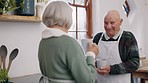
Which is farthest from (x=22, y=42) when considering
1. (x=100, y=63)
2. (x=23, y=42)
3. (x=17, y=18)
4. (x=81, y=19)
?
(x=81, y=19)

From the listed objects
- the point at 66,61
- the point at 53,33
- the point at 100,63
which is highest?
the point at 53,33

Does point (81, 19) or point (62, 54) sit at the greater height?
point (81, 19)

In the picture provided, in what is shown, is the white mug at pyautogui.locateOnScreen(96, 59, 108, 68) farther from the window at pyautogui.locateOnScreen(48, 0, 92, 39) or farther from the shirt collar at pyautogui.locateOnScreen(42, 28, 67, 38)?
the window at pyautogui.locateOnScreen(48, 0, 92, 39)

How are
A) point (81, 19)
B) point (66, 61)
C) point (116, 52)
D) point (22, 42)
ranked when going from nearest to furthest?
point (66, 61) → point (116, 52) → point (22, 42) → point (81, 19)

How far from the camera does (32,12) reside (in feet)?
6.01

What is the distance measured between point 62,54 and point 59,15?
0.62 feet

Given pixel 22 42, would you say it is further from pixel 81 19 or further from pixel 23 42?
pixel 81 19

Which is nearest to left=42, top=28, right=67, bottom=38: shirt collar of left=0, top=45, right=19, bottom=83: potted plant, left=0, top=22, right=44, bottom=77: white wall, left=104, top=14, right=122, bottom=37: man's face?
left=0, top=45, right=19, bottom=83: potted plant

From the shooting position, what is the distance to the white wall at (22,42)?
5.82 ft

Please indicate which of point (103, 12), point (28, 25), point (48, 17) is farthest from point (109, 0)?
point (48, 17)

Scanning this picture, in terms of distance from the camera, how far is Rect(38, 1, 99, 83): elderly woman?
41.4 inches

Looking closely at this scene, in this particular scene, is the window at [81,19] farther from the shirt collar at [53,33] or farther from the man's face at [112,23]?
the shirt collar at [53,33]

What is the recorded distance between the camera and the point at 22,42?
74.6 inches

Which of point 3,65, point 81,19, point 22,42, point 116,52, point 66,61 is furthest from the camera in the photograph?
point 81,19
